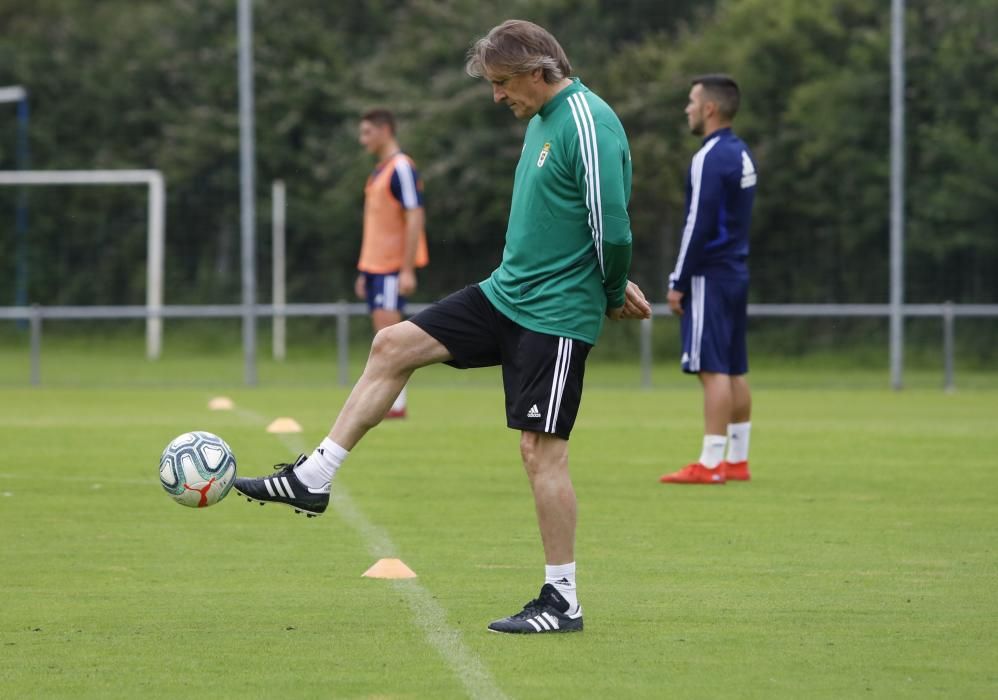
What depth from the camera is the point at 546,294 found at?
17.5 ft

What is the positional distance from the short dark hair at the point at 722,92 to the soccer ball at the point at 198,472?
438 cm

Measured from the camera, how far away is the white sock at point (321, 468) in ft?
18.0

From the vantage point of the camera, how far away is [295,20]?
1115 inches

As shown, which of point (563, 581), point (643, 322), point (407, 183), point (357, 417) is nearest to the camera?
point (563, 581)

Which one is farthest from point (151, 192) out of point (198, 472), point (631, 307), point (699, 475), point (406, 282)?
point (631, 307)

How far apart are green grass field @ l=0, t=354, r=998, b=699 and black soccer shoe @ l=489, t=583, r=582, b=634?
76 mm

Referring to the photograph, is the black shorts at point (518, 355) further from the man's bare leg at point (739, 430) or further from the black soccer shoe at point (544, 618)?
the man's bare leg at point (739, 430)

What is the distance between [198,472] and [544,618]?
1.44 meters

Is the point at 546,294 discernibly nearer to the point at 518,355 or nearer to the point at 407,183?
the point at 518,355

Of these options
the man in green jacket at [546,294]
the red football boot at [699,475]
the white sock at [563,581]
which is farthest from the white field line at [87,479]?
the white sock at [563,581]

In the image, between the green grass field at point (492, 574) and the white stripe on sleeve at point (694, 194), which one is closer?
the green grass field at point (492, 574)

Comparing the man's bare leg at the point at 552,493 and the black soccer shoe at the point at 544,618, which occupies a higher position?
the man's bare leg at the point at 552,493

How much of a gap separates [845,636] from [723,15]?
20.3 meters

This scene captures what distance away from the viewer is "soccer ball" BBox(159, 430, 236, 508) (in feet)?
19.4
